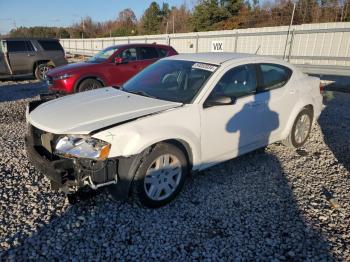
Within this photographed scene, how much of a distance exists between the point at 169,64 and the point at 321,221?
2.80 metres

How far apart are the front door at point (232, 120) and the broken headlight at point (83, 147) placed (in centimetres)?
120

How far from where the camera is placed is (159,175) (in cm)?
320

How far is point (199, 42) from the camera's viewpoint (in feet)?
61.5

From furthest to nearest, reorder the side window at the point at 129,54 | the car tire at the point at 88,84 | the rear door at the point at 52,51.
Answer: the rear door at the point at 52,51
the side window at the point at 129,54
the car tire at the point at 88,84

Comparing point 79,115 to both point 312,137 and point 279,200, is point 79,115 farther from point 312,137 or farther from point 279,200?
point 312,137

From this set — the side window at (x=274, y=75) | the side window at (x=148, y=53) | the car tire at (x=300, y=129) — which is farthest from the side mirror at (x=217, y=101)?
the side window at (x=148, y=53)

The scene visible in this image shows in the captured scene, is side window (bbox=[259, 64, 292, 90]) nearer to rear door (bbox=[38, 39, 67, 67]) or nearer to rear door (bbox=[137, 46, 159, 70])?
rear door (bbox=[137, 46, 159, 70])

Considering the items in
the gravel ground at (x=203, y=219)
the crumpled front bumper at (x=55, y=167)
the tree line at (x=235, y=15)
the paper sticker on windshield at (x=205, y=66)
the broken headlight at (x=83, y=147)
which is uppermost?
the tree line at (x=235, y=15)

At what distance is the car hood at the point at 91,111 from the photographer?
2.91 meters

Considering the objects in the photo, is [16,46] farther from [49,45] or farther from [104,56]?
[104,56]

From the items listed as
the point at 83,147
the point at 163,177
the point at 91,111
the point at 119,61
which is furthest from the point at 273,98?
the point at 119,61

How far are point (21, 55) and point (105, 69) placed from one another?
246 inches

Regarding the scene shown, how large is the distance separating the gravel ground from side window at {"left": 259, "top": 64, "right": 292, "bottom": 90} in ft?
3.91

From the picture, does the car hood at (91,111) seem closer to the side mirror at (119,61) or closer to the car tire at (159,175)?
the car tire at (159,175)
